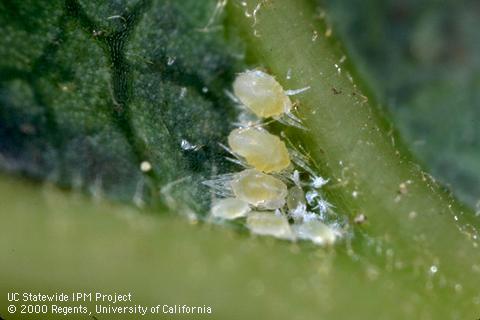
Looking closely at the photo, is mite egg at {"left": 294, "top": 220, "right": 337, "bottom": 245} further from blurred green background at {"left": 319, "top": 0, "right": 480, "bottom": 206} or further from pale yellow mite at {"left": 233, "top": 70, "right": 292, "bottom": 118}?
blurred green background at {"left": 319, "top": 0, "right": 480, "bottom": 206}

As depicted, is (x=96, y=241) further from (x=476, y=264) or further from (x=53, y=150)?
(x=476, y=264)

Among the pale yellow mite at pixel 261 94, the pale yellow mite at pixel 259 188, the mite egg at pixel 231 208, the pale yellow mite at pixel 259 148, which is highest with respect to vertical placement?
the pale yellow mite at pixel 261 94

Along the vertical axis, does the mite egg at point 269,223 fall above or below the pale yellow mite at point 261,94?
below

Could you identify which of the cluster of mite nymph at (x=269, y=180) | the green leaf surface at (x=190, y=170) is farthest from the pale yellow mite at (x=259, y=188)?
the green leaf surface at (x=190, y=170)

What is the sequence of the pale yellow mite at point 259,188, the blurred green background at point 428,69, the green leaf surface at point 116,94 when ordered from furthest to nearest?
the blurred green background at point 428,69
the pale yellow mite at point 259,188
the green leaf surface at point 116,94

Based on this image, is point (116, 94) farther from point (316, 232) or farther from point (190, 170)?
point (316, 232)

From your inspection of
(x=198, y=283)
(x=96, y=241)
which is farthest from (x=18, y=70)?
(x=198, y=283)

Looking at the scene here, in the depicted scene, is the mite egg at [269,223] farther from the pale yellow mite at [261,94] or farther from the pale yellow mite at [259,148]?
the pale yellow mite at [261,94]

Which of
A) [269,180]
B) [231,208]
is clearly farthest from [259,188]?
[231,208]
